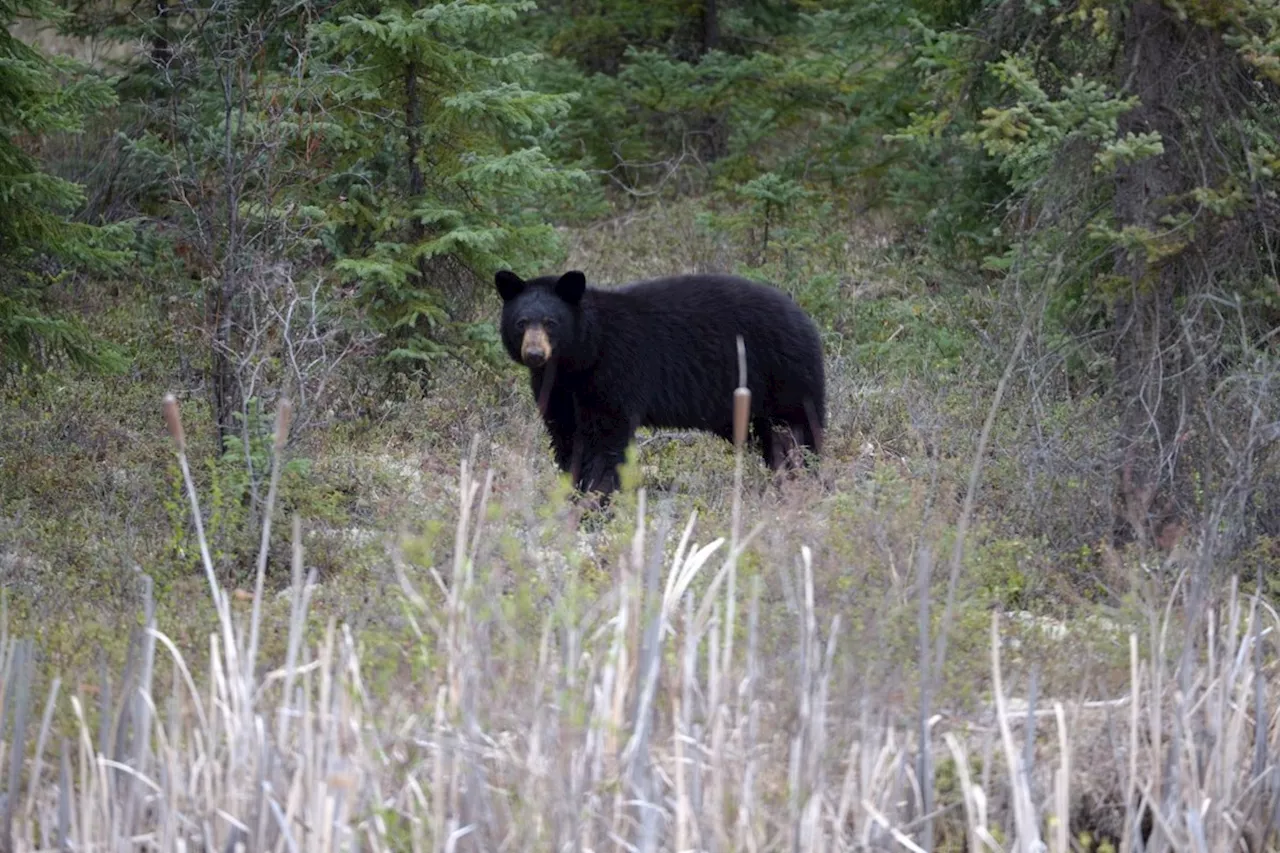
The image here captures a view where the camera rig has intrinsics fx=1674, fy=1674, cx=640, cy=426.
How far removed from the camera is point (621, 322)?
28.9 feet

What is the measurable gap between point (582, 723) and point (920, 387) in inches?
262

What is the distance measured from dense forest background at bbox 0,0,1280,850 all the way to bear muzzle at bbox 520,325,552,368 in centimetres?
55

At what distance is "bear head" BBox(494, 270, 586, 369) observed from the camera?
834cm

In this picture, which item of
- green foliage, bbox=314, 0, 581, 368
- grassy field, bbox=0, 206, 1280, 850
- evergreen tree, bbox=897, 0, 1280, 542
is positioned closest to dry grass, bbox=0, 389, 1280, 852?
grassy field, bbox=0, 206, 1280, 850

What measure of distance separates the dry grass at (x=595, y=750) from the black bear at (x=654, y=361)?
395 centimetres

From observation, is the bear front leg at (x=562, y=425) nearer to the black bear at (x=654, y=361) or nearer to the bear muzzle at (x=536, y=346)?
the black bear at (x=654, y=361)

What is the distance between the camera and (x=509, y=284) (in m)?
8.68

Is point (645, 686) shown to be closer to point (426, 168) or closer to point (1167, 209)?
point (1167, 209)

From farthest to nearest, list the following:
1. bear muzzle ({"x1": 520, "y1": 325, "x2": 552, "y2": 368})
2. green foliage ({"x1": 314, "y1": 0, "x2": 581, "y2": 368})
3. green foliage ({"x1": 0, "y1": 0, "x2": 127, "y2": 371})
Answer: green foliage ({"x1": 314, "y1": 0, "x2": 581, "y2": 368}) → bear muzzle ({"x1": 520, "y1": 325, "x2": 552, "y2": 368}) → green foliage ({"x1": 0, "y1": 0, "x2": 127, "y2": 371})

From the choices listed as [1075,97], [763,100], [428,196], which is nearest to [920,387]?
[428,196]

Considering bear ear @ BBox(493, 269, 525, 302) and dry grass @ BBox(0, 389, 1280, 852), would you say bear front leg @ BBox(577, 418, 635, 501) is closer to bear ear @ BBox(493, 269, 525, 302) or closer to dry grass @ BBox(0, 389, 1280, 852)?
bear ear @ BBox(493, 269, 525, 302)

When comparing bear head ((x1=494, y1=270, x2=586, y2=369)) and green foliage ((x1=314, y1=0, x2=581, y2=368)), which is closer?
bear head ((x1=494, y1=270, x2=586, y2=369))

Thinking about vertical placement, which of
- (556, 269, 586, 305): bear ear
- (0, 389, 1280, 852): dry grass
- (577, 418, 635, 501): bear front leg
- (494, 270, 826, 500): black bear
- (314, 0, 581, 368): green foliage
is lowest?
(0, 389, 1280, 852): dry grass

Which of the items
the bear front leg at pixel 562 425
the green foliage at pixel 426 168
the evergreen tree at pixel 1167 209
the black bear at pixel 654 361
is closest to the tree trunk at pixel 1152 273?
the evergreen tree at pixel 1167 209
